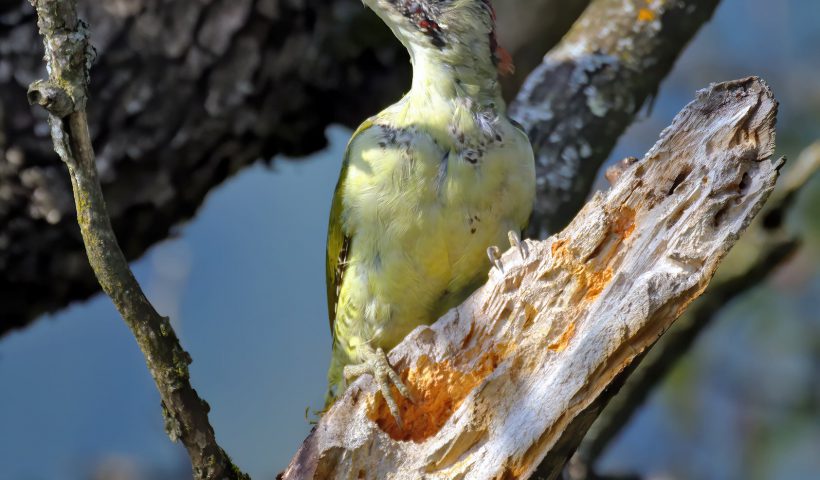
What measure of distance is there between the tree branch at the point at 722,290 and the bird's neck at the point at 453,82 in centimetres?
104

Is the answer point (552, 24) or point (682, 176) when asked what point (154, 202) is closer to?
point (552, 24)

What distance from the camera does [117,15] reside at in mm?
3604

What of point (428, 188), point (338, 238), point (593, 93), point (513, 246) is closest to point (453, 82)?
point (428, 188)

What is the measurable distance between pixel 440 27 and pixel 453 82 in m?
0.17

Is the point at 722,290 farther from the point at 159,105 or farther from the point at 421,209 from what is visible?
the point at 159,105

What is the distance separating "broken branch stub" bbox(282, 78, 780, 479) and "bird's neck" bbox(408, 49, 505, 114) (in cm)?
69

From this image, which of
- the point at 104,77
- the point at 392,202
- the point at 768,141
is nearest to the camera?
the point at 768,141

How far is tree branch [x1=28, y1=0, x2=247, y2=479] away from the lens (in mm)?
1710

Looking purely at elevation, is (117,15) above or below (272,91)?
above

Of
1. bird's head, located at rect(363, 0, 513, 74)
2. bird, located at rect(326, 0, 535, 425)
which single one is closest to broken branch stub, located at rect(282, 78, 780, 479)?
bird, located at rect(326, 0, 535, 425)

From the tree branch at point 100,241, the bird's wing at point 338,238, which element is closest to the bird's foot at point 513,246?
the bird's wing at point 338,238

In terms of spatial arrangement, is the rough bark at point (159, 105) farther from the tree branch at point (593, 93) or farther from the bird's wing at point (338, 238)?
the bird's wing at point (338, 238)

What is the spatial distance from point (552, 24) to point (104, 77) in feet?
5.93

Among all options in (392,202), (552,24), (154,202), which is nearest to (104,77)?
(154,202)
